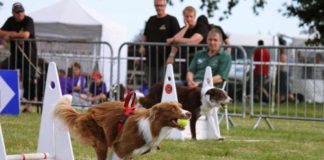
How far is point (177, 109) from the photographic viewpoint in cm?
736

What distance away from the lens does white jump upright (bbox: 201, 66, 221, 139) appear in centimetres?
1100

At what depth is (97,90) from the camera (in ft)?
52.7

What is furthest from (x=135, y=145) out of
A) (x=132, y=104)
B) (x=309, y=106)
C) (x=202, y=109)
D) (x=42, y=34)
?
(x=42, y=34)

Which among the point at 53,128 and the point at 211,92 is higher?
the point at 211,92

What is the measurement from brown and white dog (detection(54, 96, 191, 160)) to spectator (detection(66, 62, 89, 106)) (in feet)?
26.3

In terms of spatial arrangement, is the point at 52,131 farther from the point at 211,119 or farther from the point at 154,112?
the point at 211,119

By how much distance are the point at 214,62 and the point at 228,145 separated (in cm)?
207

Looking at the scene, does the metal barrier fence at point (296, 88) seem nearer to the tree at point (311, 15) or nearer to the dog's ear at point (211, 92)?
the dog's ear at point (211, 92)

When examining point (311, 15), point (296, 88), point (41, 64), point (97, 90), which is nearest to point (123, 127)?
point (41, 64)

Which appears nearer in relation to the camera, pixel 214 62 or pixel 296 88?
pixel 214 62

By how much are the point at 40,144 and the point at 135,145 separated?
1056 millimetres

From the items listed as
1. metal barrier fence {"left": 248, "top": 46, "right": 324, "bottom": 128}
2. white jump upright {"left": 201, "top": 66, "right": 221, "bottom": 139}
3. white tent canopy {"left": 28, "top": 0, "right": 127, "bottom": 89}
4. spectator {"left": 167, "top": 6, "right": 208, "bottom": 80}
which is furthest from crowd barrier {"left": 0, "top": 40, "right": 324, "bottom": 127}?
white tent canopy {"left": 28, "top": 0, "right": 127, "bottom": 89}

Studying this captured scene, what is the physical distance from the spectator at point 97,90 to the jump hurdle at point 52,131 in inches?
311

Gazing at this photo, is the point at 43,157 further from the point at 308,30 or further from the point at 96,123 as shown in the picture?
the point at 308,30
